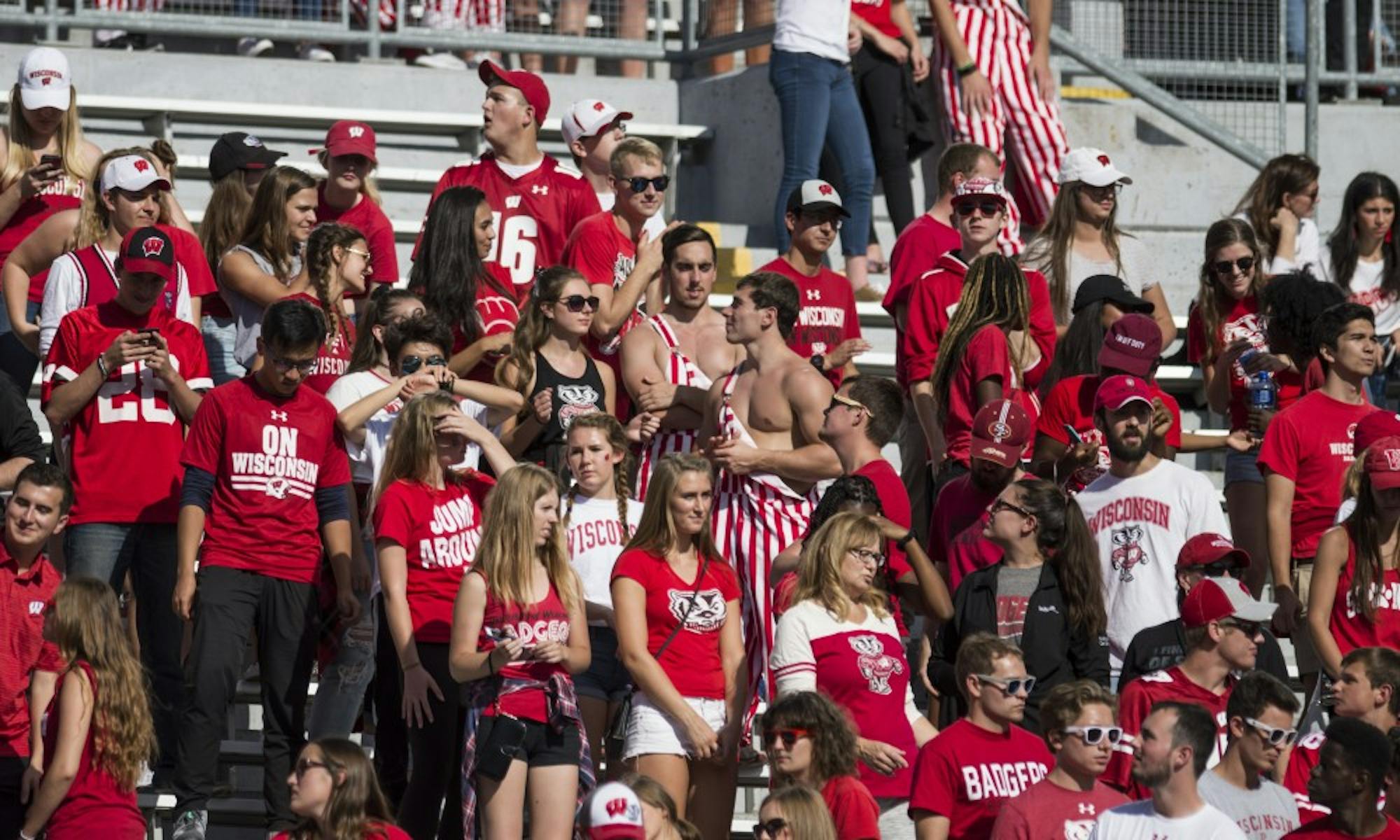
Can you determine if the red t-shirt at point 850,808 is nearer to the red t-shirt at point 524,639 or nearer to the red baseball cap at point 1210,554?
the red t-shirt at point 524,639

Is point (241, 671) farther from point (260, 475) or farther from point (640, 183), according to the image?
point (640, 183)

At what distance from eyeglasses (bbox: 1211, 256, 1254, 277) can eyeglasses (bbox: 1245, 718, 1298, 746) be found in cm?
389

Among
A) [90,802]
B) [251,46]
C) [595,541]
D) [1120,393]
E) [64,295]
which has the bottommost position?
[90,802]

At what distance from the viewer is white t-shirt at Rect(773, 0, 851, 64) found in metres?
12.5

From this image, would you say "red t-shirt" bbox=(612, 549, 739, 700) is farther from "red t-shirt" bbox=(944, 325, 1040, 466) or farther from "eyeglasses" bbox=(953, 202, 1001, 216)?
"eyeglasses" bbox=(953, 202, 1001, 216)

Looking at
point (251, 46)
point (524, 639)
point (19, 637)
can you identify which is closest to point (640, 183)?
point (524, 639)

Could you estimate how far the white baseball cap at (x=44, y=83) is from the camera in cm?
1042

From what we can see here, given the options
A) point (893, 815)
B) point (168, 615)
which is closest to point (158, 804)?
point (168, 615)

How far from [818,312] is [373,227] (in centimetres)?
191

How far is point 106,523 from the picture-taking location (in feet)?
30.3

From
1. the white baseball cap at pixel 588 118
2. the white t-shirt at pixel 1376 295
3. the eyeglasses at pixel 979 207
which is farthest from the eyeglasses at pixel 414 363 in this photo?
the white t-shirt at pixel 1376 295

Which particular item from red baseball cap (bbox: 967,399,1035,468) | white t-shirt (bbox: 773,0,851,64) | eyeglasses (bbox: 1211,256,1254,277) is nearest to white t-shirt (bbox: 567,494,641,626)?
red baseball cap (bbox: 967,399,1035,468)

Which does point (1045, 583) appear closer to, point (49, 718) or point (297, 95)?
point (49, 718)

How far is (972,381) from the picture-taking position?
9.84m
